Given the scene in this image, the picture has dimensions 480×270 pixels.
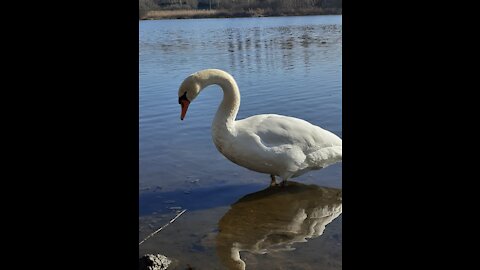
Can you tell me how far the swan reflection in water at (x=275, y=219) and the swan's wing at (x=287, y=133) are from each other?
0.42m

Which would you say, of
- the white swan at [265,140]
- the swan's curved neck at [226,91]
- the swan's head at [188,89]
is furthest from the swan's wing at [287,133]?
Answer: the swan's head at [188,89]

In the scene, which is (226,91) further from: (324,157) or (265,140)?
(324,157)

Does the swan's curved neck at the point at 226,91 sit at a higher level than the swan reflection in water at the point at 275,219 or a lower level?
higher

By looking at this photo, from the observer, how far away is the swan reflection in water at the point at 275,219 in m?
3.76

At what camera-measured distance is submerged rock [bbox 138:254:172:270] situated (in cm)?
317

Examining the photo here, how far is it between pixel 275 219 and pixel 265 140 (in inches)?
32.4

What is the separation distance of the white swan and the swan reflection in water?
0.22 metres

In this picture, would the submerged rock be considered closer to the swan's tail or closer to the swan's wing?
the swan's wing

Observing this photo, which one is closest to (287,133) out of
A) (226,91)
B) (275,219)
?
(226,91)

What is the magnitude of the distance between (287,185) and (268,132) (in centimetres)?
61

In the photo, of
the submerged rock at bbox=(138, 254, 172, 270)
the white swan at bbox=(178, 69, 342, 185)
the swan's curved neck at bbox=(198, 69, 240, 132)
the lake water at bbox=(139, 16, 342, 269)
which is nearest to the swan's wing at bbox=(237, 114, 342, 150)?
the white swan at bbox=(178, 69, 342, 185)

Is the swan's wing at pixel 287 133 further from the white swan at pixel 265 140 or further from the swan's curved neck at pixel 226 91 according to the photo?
the swan's curved neck at pixel 226 91
